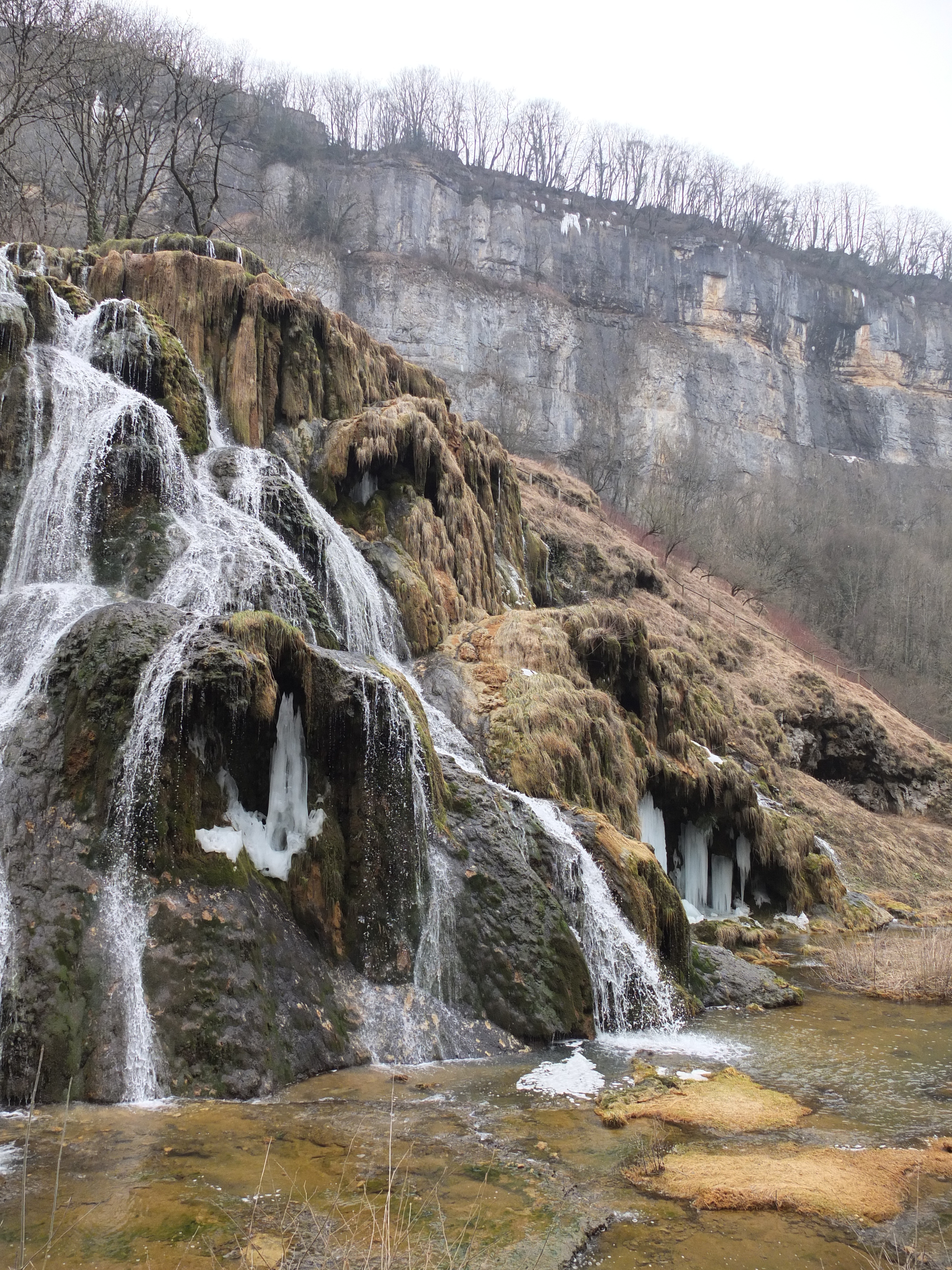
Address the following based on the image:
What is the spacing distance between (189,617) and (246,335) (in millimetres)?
9711

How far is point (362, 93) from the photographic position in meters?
59.5

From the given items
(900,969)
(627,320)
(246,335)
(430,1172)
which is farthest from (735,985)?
(627,320)

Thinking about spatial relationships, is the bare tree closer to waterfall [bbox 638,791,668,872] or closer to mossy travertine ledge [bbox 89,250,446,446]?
mossy travertine ledge [bbox 89,250,446,446]

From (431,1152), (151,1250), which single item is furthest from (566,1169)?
(151,1250)

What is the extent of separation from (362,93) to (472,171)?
9083mm

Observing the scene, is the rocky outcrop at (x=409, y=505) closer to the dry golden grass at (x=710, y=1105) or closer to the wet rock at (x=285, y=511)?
the wet rock at (x=285, y=511)

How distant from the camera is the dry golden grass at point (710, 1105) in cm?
606

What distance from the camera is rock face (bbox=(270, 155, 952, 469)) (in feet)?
168

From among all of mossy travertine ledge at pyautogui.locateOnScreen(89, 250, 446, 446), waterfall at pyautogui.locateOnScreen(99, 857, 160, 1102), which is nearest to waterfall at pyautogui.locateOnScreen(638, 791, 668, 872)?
waterfall at pyautogui.locateOnScreen(99, 857, 160, 1102)

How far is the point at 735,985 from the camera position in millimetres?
10344

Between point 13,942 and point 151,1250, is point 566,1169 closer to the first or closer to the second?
point 151,1250

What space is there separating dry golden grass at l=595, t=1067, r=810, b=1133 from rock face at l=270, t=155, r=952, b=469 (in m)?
39.9

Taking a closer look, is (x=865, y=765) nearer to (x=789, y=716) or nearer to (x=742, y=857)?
(x=789, y=716)

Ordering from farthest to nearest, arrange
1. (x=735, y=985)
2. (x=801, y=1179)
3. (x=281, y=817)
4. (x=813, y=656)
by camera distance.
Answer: (x=813, y=656)
(x=735, y=985)
(x=281, y=817)
(x=801, y=1179)
